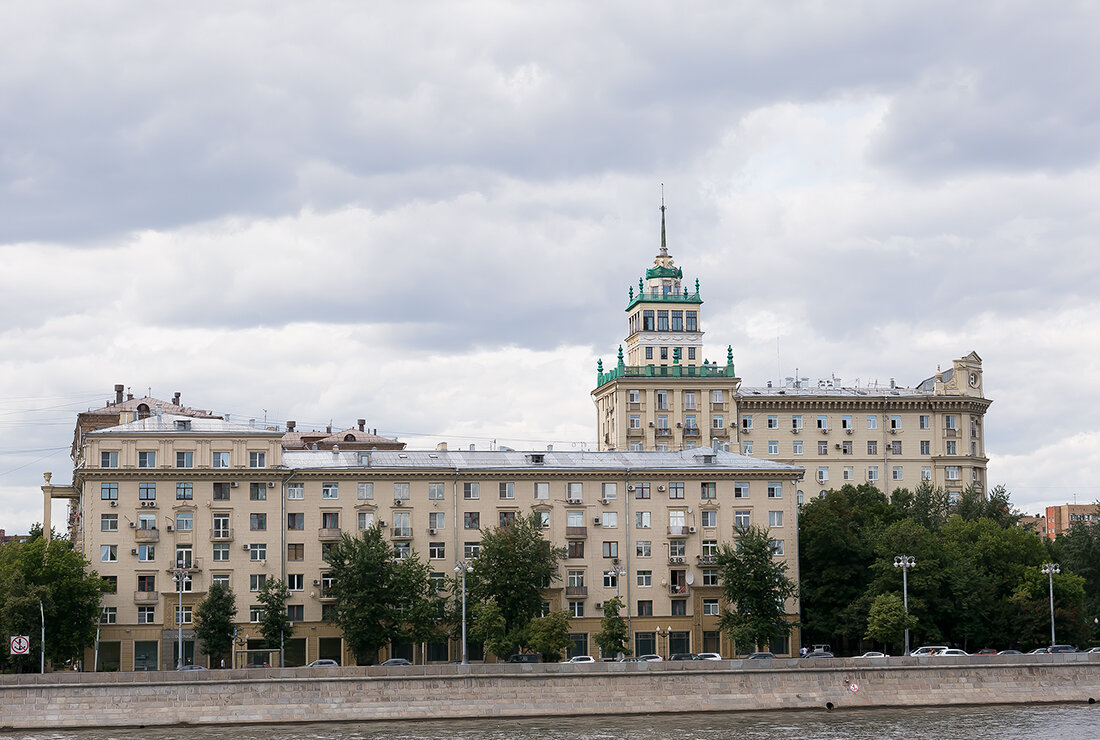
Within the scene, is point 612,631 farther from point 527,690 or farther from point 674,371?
point 674,371

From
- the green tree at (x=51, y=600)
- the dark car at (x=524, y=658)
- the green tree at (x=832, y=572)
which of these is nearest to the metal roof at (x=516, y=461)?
the green tree at (x=832, y=572)

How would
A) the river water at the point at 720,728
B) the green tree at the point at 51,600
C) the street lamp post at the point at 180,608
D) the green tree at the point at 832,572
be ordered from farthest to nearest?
the green tree at the point at 832,572, the street lamp post at the point at 180,608, the green tree at the point at 51,600, the river water at the point at 720,728

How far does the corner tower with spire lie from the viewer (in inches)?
5571

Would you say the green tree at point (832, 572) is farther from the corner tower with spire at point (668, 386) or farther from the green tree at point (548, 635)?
the corner tower with spire at point (668, 386)

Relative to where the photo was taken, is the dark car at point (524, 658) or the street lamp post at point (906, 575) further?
the street lamp post at point (906, 575)

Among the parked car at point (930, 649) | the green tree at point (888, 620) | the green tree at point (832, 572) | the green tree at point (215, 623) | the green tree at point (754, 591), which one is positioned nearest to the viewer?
the parked car at point (930, 649)

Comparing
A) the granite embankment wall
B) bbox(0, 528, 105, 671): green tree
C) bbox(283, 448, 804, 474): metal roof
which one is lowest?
the granite embankment wall

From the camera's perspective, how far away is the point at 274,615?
96.2 meters

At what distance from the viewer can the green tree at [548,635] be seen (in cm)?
9375

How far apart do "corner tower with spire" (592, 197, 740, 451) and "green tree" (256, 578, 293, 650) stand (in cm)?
4943

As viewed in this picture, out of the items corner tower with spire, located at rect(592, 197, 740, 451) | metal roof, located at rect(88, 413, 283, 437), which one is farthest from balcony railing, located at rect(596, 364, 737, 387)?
metal roof, located at rect(88, 413, 283, 437)

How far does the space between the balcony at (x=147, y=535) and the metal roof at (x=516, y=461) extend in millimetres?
9696

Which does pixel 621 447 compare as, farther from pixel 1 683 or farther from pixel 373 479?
pixel 1 683

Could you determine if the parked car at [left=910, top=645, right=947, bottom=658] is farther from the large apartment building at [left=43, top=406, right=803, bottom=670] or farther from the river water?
the river water
